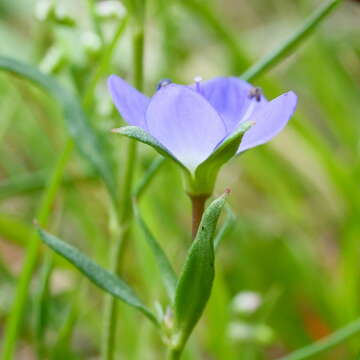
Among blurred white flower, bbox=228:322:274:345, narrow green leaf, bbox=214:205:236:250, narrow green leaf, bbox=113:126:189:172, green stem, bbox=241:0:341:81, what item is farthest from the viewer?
blurred white flower, bbox=228:322:274:345

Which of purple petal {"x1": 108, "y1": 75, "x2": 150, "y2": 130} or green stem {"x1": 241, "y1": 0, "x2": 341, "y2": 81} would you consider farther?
green stem {"x1": 241, "y1": 0, "x2": 341, "y2": 81}

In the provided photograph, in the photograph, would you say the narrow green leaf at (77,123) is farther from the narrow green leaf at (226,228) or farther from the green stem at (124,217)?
the narrow green leaf at (226,228)

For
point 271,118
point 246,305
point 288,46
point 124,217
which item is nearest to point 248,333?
point 246,305

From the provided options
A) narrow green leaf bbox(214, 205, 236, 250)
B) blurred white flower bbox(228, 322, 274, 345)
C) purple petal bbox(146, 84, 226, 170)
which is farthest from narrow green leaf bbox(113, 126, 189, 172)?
blurred white flower bbox(228, 322, 274, 345)

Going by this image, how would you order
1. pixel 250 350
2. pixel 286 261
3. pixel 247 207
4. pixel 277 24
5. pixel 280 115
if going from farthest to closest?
1. pixel 277 24
2. pixel 247 207
3. pixel 286 261
4. pixel 250 350
5. pixel 280 115

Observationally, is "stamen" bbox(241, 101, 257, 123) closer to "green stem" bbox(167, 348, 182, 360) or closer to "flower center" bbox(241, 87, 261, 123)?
"flower center" bbox(241, 87, 261, 123)

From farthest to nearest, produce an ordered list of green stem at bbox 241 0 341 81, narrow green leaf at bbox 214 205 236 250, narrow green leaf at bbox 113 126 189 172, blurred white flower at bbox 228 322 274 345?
1. blurred white flower at bbox 228 322 274 345
2. green stem at bbox 241 0 341 81
3. narrow green leaf at bbox 214 205 236 250
4. narrow green leaf at bbox 113 126 189 172

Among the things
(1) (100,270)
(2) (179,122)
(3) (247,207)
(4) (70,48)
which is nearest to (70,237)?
(3) (247,207)

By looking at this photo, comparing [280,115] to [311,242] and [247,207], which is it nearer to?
[311,242]
